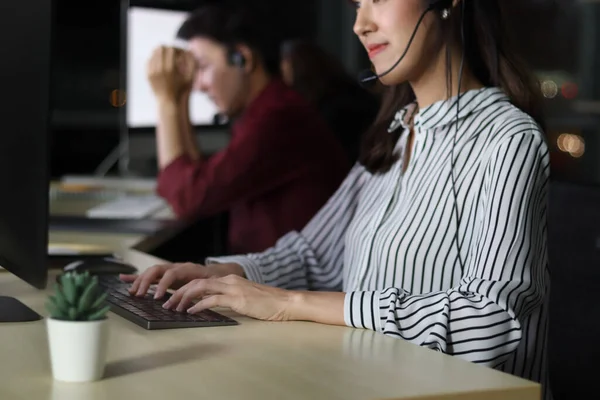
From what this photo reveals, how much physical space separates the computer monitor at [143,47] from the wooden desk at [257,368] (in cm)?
193

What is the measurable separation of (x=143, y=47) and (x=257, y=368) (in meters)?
2.21

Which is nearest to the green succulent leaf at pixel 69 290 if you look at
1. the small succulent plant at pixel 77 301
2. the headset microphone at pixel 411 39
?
the small succulent plant at pixel 77 301

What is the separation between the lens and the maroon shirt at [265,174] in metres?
2.66

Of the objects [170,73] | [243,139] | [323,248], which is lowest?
[323,248]

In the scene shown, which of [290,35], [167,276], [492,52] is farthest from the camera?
[290,35]

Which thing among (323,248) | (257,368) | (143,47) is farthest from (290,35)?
(257,368)

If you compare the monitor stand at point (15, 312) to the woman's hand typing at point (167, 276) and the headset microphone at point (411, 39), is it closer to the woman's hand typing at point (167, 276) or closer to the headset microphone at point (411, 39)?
the woman's hand typing at point (167, 276)

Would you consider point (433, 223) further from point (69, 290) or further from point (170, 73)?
point (170, 73)

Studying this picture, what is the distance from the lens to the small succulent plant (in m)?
1.03

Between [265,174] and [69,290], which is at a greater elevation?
[69,290]

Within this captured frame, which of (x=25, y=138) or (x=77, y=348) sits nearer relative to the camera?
(x=77, y=348)

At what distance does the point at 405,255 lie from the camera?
1619 millimetres

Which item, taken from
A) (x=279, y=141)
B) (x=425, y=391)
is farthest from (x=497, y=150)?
(x=279, y=141)

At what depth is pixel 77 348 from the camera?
3.42 feet
